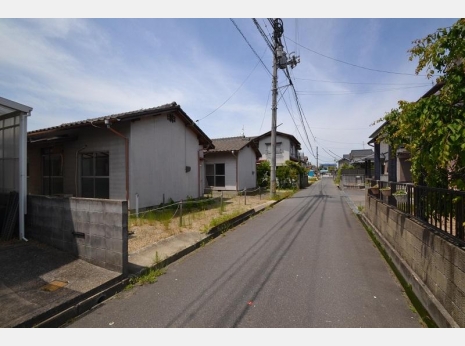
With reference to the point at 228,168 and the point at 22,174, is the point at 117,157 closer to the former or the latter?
the point at 22,174

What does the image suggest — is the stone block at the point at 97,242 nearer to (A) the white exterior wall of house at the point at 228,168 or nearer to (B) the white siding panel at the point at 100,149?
(B) the white siding panel at the point at 100,149

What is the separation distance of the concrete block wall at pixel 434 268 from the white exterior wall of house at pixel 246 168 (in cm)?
1389

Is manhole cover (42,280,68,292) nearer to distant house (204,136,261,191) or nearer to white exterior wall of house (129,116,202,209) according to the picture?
white exterior wall of house (129,116,202,209)

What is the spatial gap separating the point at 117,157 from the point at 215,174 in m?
10.1

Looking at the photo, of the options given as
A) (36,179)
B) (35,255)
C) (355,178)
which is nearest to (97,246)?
(35,255)

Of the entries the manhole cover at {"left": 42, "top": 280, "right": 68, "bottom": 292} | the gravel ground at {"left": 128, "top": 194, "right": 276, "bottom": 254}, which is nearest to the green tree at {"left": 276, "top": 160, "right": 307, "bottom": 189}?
the gravel ground at {"left": 128, "top": 194, "right": 276, "bottom": 254}

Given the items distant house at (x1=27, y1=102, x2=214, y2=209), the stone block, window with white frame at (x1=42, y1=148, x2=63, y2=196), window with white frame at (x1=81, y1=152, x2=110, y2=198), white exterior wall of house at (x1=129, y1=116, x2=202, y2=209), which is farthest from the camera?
window with white frame at (x1=42, y1=148, x2=63, y2=196)

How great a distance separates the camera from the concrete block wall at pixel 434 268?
248 centimetres

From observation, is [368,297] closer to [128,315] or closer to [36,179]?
[128,315]

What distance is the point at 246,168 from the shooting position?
766 inches

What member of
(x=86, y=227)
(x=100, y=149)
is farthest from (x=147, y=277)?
(x=100, y=149)

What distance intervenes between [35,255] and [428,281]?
665 centimetres

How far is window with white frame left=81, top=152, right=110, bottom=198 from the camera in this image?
926cm

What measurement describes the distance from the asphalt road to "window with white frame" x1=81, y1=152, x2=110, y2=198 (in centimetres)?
577
